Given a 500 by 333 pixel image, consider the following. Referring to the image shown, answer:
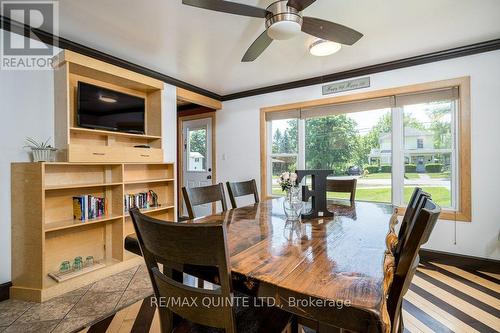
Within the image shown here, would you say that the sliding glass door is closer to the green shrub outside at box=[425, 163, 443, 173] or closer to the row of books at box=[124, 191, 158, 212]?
the green shrub outside at box=[425, 163, 443, 173]

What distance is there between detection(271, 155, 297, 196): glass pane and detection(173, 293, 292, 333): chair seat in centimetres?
275

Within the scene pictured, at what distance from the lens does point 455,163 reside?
8.69 feet

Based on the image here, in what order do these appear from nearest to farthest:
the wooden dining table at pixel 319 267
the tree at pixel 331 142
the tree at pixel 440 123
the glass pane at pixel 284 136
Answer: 1. the wooden dining table at pixel 319 267
2. the tree at pixel 440 123
3. the tree at pixel 331 142
4. the glass pane at pixel 284 136

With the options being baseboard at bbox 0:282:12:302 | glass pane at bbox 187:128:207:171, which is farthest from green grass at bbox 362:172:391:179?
baseboard at bbox 0:282:12:302

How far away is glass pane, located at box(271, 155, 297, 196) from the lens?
373cm

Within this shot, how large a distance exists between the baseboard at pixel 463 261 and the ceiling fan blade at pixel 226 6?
2957 mm

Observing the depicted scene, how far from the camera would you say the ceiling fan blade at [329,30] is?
1549mm

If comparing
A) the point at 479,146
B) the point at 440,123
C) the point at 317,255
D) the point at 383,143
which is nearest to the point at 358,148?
the point at 383,143

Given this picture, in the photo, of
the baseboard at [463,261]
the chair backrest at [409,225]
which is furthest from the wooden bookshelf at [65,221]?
the baseboard at [463,261]

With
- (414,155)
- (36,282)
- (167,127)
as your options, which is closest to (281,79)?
(167,127)

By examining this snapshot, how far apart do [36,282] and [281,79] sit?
3.40m

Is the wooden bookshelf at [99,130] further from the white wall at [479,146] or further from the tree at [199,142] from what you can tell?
the white wall at [479,146]

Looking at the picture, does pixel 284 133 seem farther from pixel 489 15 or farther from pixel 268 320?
pixel 268 320

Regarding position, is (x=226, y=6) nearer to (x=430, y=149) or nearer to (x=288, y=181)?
(x=288, y=181)
